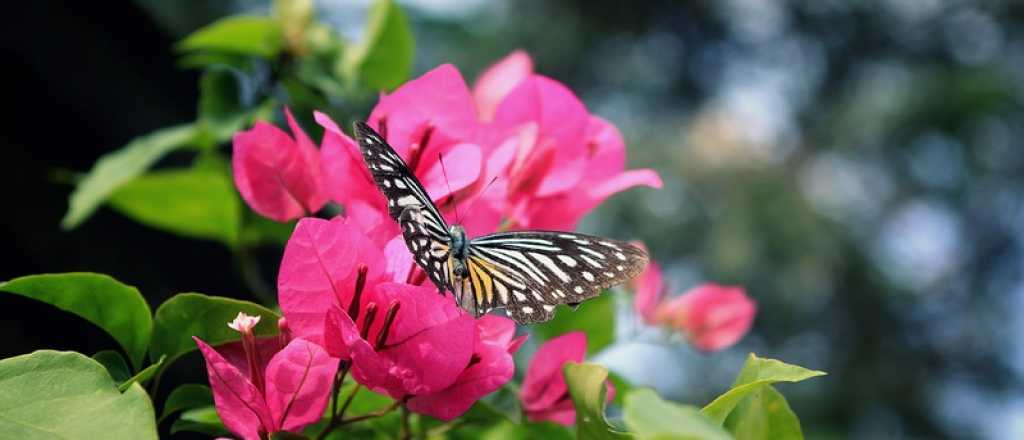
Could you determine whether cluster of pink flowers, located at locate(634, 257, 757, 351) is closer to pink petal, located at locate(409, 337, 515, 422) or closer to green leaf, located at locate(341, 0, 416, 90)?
green leaf, located at locate(341, 0, 416, 90)

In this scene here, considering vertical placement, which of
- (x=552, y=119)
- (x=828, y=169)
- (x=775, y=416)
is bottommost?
(x=828, y=169)

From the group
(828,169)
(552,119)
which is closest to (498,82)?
(552,119)

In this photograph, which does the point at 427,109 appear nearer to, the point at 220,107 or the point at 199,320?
the point at 199,320

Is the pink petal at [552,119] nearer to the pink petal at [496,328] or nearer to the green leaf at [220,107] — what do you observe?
the pink petal at [496,328]

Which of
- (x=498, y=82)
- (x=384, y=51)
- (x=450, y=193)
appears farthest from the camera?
(x=384, y=51)

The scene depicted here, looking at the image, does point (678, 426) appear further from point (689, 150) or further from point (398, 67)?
point (689, 150)
